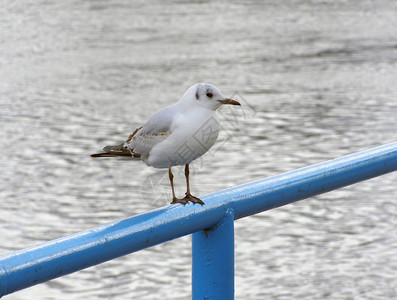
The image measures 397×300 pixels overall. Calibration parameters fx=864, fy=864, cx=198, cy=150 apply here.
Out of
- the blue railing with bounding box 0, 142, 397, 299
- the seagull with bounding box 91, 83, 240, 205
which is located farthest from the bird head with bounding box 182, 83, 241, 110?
the blue railing with bounding box 0, 142, 397, 299

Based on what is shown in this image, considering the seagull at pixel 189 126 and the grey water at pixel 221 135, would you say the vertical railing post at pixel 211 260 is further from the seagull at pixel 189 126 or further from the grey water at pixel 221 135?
the grey water at pixel 221 135

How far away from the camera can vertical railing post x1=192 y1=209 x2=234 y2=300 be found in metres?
1.65

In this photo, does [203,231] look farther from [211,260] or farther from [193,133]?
[193,133]

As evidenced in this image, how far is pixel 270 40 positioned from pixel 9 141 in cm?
793

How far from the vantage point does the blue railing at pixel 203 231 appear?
50.4 inches

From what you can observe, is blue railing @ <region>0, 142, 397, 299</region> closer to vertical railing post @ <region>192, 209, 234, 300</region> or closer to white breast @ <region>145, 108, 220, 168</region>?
vertical railing post @ <region>192, 209, 234, 300</region>

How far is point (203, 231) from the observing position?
5.45ft

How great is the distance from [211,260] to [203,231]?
6 cm

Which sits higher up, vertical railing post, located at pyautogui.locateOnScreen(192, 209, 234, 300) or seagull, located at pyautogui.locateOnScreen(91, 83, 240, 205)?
seagull, located at pyautogui.locateOnScreen(91, 83, 240, 205)

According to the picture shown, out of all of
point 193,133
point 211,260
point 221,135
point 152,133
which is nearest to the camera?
point 211,260

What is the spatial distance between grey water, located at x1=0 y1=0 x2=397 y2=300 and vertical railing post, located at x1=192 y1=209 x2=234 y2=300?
264 mm

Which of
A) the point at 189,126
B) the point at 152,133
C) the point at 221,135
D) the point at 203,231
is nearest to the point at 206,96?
the point at 189,126

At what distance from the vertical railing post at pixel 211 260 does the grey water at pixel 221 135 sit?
0.26 meters

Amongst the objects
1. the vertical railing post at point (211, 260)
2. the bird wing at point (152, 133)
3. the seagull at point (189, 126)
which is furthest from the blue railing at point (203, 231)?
the bird wing at point (152, 133)
